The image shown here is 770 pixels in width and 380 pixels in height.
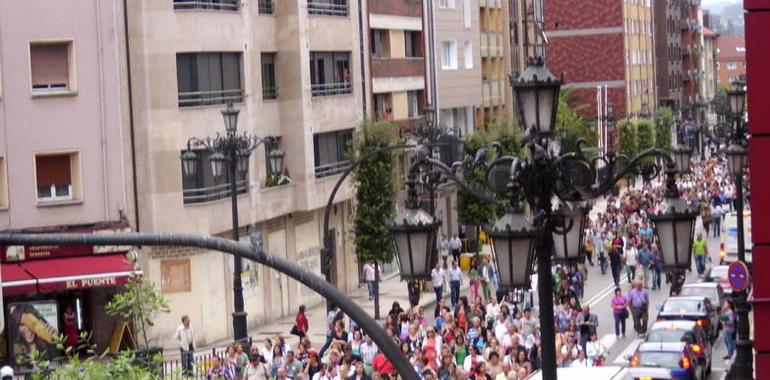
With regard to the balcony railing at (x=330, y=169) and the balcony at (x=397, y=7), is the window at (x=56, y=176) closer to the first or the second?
the balcony railing at (x=330, y=169)

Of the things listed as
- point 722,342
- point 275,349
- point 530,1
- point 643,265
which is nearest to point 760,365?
point 275,349

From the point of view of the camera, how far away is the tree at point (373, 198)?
47375mm

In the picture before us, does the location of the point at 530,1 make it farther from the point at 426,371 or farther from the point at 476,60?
the point at 426,371

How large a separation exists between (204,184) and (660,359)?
1494 centimetres

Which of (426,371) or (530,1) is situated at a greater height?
(530,1)

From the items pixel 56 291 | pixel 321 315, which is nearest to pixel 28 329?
pixel 56 291

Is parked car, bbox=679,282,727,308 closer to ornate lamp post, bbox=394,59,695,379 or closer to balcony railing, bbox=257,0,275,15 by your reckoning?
balcony railing, bbox=257,0,275,15

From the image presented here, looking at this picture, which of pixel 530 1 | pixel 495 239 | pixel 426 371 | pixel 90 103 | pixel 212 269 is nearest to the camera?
pixel 495 239

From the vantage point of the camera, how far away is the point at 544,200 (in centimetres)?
1305

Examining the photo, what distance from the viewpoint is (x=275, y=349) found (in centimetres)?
2873

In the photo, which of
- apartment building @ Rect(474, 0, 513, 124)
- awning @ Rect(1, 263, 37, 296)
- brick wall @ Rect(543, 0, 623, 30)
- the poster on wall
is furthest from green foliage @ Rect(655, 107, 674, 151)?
the poster on wall

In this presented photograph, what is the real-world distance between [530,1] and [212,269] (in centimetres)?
4467

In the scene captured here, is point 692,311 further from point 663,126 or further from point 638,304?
point 663,126

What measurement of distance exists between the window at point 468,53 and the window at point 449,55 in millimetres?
2071
